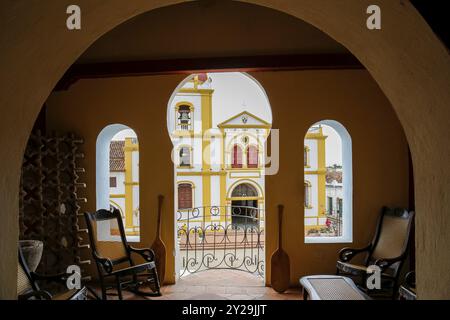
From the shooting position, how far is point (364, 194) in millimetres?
4102

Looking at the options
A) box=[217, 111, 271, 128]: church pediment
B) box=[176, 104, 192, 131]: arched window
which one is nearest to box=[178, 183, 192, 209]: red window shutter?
box=[176, 104, 192, 131]: arched window

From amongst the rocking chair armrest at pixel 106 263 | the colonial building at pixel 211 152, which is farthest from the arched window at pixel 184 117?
the rocking chair armrest at pixel 106 263

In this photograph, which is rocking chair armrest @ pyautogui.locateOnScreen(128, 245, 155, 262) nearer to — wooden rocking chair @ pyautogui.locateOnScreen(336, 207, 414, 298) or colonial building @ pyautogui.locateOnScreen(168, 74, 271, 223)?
wooden rocking chair @ pyautogui.locateOnScreen(336, 207, 414, 298)

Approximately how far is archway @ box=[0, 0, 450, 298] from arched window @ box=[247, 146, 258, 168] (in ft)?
77.6

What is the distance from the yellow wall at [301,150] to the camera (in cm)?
408

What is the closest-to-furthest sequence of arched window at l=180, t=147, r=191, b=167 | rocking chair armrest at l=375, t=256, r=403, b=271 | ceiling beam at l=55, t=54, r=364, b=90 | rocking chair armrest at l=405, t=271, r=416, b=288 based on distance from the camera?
rocking chair armrest at l=405, t=271, r=416, b=288
rocking chair armrest at l=375, t=256, r=403, b=271
ceiling beam at l=55, t=54, r=364, b=90
arched window at l=180, t=147, r=191, b=167

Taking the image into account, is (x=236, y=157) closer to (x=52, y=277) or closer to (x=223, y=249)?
(x=223, y=249)

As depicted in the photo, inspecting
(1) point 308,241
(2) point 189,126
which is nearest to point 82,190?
(1) point 308,241

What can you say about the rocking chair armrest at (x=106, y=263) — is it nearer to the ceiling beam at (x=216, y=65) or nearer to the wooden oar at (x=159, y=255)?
the wooden oar at (x=159, y=255)

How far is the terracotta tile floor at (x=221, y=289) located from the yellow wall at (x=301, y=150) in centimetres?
27

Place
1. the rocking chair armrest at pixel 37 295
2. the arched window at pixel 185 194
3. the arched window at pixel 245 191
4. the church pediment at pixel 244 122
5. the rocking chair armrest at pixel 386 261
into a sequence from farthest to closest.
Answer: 1. the arched window at pixel 245 191
2. the arched window at pixel 185 194
3. the church pediment at pixel 244 122
4. the rocking chair armrest at pixel 386 261
5. the rocking chair armrest at pixel 37 295

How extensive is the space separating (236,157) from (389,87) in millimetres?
23781

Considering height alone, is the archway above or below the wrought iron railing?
above

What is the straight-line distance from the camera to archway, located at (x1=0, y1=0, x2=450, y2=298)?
0.85 meters
